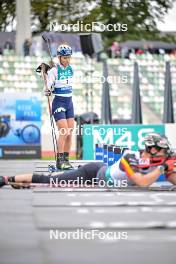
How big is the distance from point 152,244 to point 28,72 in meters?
13.3

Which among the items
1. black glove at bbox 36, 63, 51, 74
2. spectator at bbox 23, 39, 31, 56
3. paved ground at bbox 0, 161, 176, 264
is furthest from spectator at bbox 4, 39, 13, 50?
black glove at bbox 36, 63, 51, 74

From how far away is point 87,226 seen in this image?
818 cm

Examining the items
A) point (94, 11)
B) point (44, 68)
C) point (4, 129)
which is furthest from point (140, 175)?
point (4, 129)

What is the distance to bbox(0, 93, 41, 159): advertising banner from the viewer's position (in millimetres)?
23047

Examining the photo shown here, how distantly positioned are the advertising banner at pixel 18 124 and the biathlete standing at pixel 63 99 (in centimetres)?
1101

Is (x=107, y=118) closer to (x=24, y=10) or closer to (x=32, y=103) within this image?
(x=32, y=103)

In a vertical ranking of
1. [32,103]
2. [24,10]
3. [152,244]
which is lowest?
[152,244]

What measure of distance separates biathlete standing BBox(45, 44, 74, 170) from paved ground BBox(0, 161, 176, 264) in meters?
0.51

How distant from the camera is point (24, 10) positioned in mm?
16625

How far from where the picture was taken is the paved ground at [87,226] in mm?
6523

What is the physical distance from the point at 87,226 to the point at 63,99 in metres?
3.72


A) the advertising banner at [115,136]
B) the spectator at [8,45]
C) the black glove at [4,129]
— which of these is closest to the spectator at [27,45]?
the advertising banner at [115,136]

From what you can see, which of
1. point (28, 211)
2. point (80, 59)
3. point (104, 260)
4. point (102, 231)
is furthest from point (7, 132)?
point (104, 260)

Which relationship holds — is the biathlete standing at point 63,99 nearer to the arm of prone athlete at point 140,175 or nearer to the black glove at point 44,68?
the black glove at point 44,68
